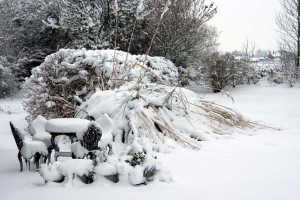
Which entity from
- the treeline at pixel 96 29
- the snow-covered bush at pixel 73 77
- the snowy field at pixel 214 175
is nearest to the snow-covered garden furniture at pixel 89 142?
the snowy field at pixel 214 175

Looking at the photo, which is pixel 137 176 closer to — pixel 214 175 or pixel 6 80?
pixel 214 175

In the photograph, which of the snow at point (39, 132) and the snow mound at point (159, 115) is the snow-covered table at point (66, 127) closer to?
the snow at point (39, 132)

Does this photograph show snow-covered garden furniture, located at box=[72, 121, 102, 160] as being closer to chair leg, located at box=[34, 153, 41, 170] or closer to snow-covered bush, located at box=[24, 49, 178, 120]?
chair leg, located at box=[34, 153, 41, 170]

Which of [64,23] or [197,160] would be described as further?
[64,23]

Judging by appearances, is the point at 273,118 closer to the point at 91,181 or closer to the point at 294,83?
the point at 91,181

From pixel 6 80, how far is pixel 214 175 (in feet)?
40.2

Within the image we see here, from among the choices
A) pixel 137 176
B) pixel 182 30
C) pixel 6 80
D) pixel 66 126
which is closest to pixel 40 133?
pixel 66 126

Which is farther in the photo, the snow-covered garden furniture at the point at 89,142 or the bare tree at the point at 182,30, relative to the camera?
the bare tree at the point at 182,30

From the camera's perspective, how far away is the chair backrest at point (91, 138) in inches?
132

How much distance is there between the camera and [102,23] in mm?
15156

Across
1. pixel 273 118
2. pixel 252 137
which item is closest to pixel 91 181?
pixel 252 137

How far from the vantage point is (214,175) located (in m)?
3.37

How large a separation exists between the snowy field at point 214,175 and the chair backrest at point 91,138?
48 centimetres

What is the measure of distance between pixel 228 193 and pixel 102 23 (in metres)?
13.3
